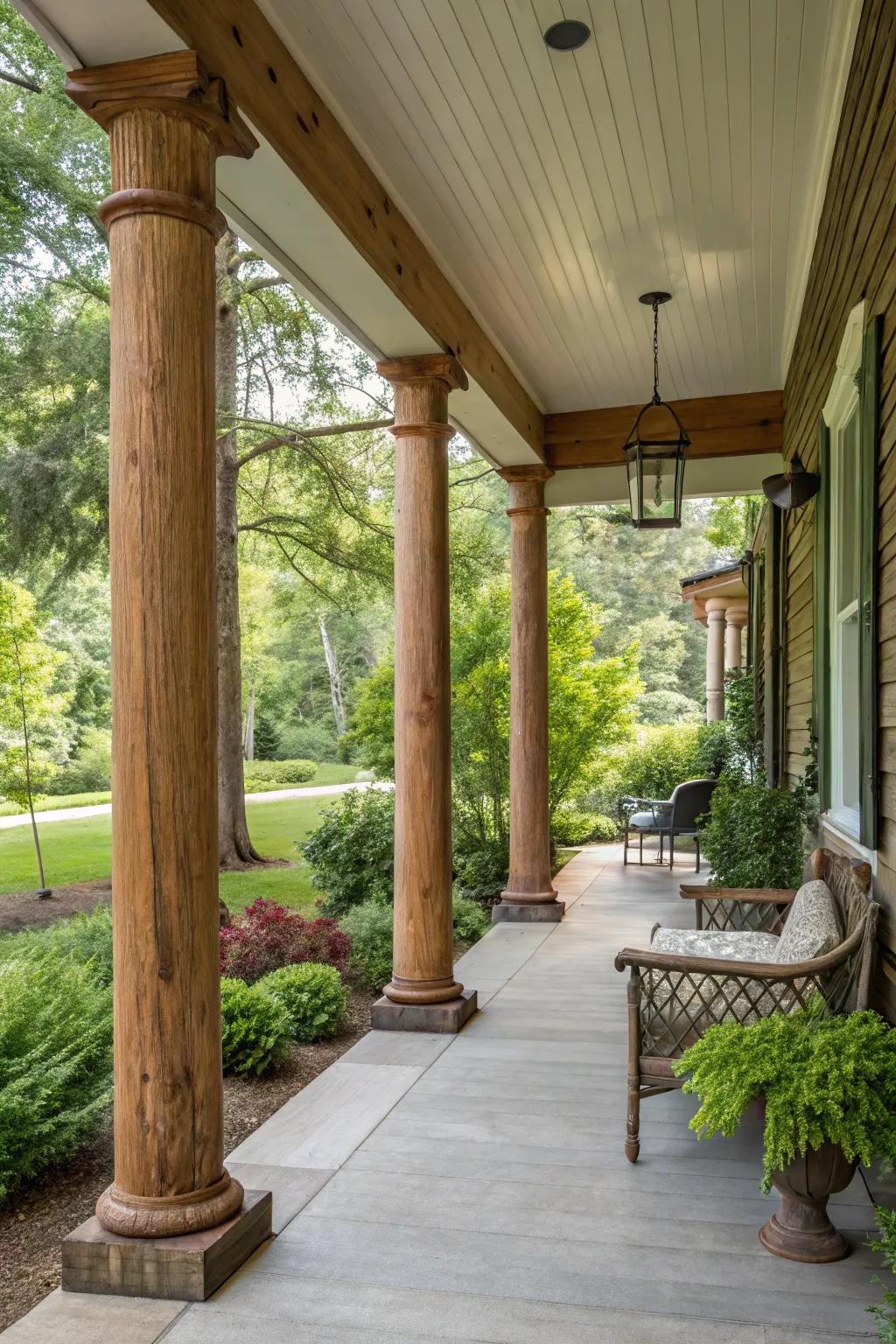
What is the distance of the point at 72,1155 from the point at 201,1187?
1345 mm

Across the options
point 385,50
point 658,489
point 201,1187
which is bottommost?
point 201,1187

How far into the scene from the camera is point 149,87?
254 centimetres

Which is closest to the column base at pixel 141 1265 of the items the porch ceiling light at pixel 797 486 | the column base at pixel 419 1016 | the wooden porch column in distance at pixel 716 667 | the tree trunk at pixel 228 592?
the column base at pixel 419 1016

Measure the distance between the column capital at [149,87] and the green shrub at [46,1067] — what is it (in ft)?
8.87

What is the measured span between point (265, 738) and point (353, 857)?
18029 millimetres

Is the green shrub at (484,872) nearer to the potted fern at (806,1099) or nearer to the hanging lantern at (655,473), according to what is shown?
the hanging lantern at (655,473)

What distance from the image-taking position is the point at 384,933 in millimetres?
6480

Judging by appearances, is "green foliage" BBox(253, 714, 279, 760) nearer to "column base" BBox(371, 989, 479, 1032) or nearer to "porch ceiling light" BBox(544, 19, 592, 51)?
"column base" BBox(371, 989, 479, 1032)

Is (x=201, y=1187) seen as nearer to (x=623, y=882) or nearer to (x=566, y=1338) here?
(x=566, y=1338)

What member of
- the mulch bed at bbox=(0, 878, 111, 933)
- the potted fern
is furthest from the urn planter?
the mulch bed at bbox=(0, 878, 111, 933)

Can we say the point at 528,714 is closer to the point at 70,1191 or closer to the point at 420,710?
the point at 420,710

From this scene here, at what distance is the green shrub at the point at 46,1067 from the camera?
3322 millimetres

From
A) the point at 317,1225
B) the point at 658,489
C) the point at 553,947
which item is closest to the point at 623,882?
the point at 553,947

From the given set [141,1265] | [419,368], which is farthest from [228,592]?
[141,1265]
